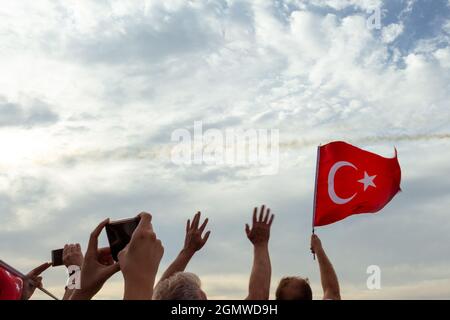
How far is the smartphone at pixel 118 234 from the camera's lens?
7.34 m

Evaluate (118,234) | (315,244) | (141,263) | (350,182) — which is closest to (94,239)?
(118,234)

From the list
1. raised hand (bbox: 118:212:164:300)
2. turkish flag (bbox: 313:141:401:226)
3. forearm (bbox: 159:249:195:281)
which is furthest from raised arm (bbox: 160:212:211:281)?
turkish flag (bbox: 313:141:401:226)

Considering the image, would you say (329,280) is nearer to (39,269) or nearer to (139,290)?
(39,269)

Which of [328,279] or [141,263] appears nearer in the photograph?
[141,263]

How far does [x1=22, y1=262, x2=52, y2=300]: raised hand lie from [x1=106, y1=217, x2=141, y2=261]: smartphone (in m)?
3.24

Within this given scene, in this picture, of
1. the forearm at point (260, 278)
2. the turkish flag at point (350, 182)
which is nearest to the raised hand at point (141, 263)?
the forearm at point (260, 278)

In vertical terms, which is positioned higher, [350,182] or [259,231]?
[350,182]

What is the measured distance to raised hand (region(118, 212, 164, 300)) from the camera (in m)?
5.74

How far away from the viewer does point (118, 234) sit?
24.4 ft

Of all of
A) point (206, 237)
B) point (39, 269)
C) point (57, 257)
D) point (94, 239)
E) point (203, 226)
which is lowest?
point (94, 239)

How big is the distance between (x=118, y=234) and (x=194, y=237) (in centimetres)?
253
